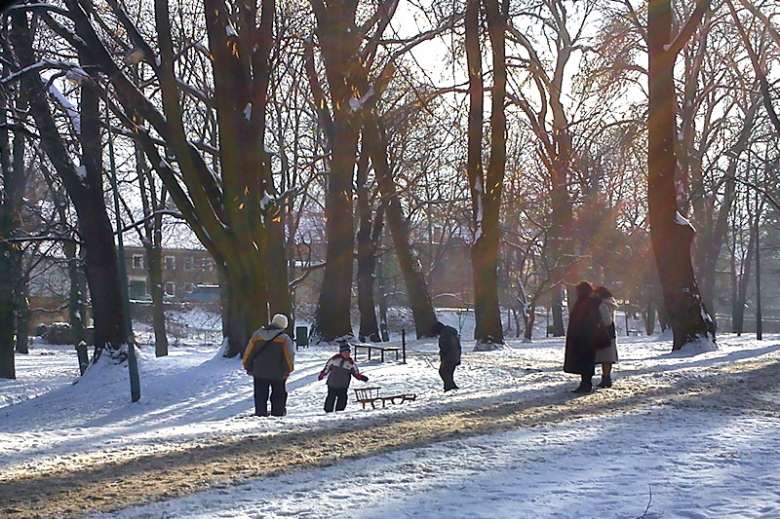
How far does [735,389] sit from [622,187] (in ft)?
82.7

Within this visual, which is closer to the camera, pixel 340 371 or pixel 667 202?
pixel 340 371

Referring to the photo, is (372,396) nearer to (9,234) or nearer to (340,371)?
(340,371)

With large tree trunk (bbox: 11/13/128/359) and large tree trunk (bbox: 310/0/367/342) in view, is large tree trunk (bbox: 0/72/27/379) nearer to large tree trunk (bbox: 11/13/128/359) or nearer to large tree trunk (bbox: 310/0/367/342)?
large tree trunk (bbox: 11/13/128/359)

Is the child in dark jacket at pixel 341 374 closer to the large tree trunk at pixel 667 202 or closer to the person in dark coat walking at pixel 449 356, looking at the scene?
the person in dark coat walking at pixel 449 356

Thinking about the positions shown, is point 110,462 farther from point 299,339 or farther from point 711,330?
point 299,339

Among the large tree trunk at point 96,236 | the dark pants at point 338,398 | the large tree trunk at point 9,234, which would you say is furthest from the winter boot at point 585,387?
the large tree trunk at point 9,234

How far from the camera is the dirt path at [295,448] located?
638 cm

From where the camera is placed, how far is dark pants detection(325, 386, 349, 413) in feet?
45.3

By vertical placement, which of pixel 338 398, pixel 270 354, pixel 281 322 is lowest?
pixel 338 398

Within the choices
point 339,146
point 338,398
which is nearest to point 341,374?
point 338,398

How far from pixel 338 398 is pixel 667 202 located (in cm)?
1023

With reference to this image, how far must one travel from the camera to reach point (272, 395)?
13.0 m

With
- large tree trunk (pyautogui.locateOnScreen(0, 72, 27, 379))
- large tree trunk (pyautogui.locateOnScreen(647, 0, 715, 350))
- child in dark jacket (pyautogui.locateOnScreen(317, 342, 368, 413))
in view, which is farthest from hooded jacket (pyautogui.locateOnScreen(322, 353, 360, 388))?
large tree trunk (pyautogui.locateOnScreen(0, 72, 27, 379))

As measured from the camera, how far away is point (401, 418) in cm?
1038
